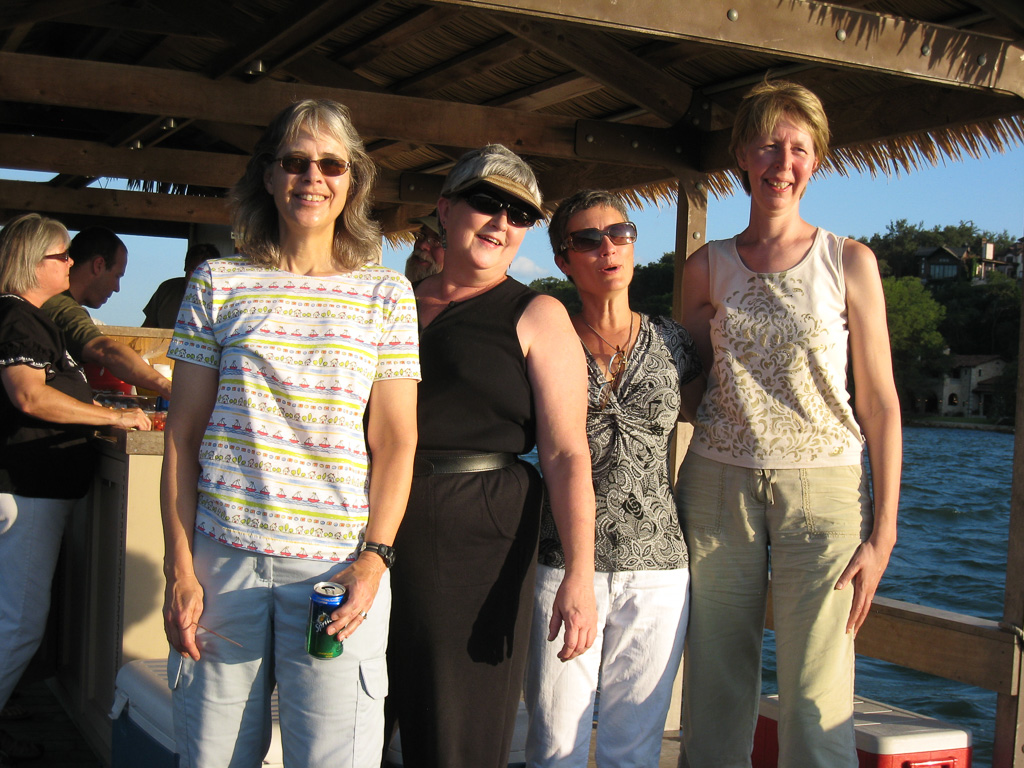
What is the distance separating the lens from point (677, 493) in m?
2.33

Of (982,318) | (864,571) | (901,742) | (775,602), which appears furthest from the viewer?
(982,318)

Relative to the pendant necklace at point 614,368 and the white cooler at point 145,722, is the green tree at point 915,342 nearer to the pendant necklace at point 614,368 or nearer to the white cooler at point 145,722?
the pendant necklace at point 614,368

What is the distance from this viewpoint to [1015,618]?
2.86 metres

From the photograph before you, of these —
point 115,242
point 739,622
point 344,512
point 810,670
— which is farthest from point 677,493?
point 115,242

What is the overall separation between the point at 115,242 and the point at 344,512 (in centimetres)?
300

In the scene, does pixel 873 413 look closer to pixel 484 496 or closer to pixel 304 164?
pixel 484 496

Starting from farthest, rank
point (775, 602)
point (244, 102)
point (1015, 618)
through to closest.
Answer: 1. point (244, 102)
2. point (1015, 618)
3. point (775, 602)

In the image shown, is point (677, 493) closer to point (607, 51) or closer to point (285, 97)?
point (607, 51)

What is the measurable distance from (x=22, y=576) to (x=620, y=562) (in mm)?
2045

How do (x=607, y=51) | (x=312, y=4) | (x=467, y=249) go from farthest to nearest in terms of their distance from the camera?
1. (x=607, y=51)
2. (x=312, y=4)
3. (x=467, y=249)

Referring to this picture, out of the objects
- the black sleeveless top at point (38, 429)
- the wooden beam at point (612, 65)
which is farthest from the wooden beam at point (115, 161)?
the black sleeveless top at point (38, 429)

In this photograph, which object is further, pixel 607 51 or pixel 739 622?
pixel 607 51

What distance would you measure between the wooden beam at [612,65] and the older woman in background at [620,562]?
6.75 feet

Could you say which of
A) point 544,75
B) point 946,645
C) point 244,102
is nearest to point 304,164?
point 946,645
